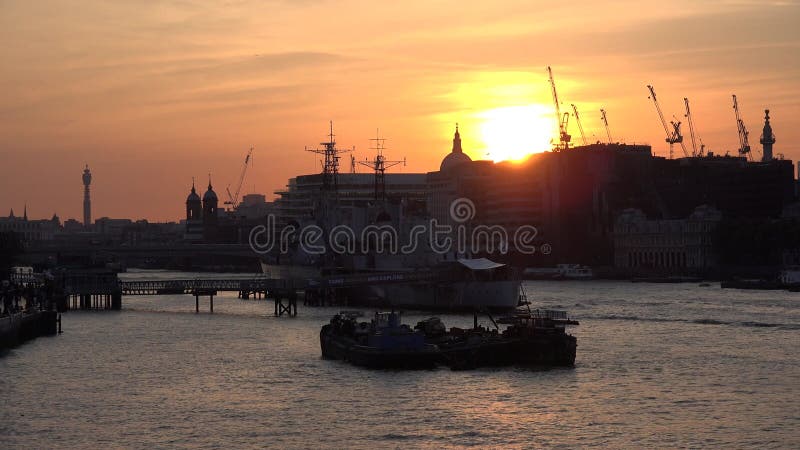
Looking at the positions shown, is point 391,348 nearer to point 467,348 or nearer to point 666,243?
point 467,348

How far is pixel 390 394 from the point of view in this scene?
51.1 m

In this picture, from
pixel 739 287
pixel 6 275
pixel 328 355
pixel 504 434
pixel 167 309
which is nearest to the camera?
pixel 504 434

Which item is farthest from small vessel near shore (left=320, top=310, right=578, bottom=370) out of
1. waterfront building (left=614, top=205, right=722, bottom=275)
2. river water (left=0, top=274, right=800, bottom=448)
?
waterfront building (left=614, top=205, right=722, bottom=275)

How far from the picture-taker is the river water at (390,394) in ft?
140

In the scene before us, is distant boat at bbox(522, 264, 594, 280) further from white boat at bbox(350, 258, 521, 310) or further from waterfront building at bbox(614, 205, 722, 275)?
white boat at bbox(350, 258, 521, 310)

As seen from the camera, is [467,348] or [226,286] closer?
[467,348]

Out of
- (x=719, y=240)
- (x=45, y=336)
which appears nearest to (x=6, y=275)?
(x=45, y=336)

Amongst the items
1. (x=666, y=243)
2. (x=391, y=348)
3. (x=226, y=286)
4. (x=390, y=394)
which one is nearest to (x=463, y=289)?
(x=226, y=286)

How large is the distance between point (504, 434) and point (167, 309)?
69.1 meters

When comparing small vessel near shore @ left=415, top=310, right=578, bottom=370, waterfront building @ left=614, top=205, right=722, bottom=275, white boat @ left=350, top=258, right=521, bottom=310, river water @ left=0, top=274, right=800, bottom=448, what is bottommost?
river water @ left=0, top=274, right=800, bottom=448

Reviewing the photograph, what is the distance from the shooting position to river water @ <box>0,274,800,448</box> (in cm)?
4281

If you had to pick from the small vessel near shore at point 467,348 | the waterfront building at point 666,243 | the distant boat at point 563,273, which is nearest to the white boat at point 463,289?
the small vessel near shore at point 467,348

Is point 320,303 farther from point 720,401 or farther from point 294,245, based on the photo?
point 720,401

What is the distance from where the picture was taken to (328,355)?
6325cm
